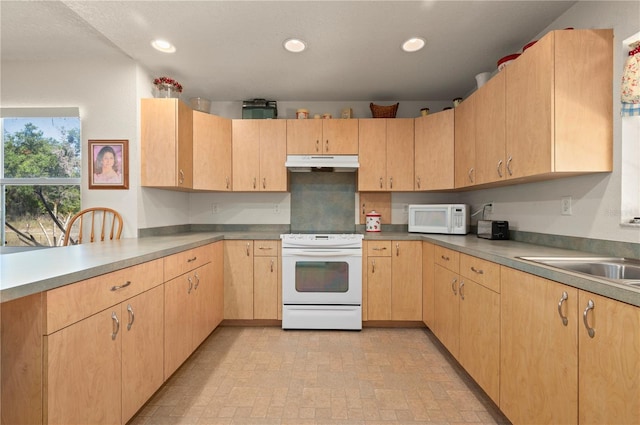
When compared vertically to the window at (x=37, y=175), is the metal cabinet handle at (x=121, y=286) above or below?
below

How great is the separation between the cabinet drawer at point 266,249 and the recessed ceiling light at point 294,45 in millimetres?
1699

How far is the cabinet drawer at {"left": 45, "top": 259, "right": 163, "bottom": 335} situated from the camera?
3.43ft

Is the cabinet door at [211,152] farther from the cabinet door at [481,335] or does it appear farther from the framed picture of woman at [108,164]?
the cabinet door at [481,335]

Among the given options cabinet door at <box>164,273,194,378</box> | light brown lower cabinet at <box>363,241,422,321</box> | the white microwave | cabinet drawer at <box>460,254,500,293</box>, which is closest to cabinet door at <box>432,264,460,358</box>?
cabinet drawer at <box>460,254,500,293</box>

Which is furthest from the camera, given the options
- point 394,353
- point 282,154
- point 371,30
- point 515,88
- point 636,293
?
point 282,154

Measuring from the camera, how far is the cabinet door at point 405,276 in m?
2.79

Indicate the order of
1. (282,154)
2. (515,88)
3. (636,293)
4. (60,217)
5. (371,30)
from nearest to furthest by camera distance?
(636,293)
(515,88)
(371,30)
(60,217)
(282,154)

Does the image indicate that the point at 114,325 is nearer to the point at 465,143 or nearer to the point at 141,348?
the point at 141,348

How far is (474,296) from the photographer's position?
1.81 m

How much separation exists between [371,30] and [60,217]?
3160 millimetres

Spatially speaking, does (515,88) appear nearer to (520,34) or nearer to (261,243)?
(520,34)

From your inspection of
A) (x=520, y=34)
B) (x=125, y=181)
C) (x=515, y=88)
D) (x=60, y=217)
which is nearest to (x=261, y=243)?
(x=125, y=181)

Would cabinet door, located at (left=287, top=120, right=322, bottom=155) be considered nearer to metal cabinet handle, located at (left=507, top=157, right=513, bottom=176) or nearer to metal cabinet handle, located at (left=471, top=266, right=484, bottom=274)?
metal cabinet handle, located at (left=507, top=157, right=513, bottom=176)

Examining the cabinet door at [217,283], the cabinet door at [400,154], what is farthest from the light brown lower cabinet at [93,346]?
the cabinet door at [400,154]
